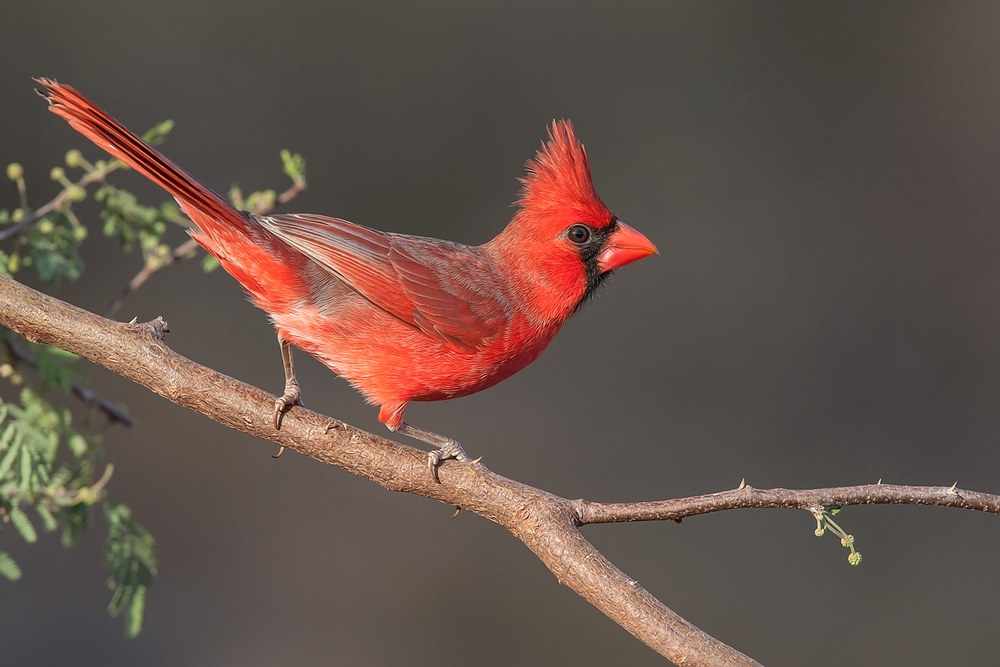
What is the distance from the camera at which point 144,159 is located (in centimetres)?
152

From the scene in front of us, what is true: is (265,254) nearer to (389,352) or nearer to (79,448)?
(389,352)

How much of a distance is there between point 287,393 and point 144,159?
0.45 meters

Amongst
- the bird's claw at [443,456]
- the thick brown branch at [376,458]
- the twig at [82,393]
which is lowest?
the twig at [82,393]

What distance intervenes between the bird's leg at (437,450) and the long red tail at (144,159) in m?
0.50

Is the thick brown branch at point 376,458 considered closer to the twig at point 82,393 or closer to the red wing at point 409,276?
the twig at point 82,393

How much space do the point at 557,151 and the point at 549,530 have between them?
775 millimetres

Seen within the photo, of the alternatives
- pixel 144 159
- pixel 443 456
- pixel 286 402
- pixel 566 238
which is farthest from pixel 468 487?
pixel 144 159

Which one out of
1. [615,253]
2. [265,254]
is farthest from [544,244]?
[265,254]

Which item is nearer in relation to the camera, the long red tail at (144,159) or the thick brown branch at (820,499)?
the thick brown branch at (820,499)

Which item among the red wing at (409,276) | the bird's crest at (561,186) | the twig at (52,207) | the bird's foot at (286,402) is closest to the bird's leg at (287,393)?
the bird's foot at (286,402)

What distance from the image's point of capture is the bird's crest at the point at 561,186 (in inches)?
72.2

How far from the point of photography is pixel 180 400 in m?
1.45

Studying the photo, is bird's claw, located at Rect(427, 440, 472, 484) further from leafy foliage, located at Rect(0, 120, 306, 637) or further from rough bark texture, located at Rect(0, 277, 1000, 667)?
leafy foliage, located at Rect(0, 120, 306, 637)

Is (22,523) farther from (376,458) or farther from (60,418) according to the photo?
(376,458)
